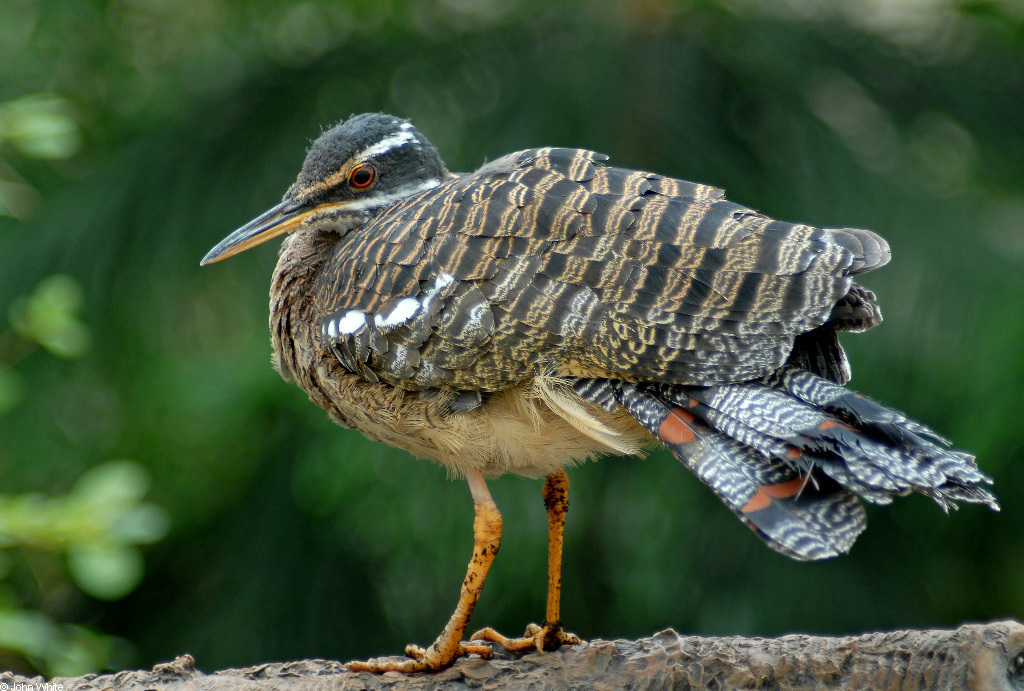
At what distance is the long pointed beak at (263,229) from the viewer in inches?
119

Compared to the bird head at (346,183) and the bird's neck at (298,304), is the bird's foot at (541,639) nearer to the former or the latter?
the bird's neck at (298,304)

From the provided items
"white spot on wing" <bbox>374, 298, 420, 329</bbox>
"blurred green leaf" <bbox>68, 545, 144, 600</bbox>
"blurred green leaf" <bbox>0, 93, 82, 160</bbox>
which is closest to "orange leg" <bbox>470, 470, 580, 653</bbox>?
"white spot on wing" <bbox>374, 298, 420, 329</bbox>

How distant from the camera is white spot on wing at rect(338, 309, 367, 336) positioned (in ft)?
8.64

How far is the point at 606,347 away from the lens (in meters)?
2.33

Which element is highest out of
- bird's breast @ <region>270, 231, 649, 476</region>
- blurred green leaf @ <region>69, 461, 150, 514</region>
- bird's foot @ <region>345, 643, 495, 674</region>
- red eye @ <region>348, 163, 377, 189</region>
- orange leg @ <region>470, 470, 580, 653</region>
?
red eye @ <region>348, 163, 377, 189</region>

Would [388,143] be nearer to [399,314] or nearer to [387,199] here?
[387,199]

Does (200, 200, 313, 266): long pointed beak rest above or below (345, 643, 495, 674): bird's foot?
above

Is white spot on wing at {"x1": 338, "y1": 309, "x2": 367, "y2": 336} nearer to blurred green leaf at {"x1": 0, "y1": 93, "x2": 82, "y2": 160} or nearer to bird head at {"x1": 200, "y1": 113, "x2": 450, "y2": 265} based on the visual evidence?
bird head at {"x1": 200, "y1": 113, "x2": 450, "y2": 265}

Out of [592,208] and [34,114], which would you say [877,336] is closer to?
[592,208]

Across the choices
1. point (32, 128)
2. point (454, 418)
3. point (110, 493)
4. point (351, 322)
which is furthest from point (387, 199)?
point (110, 493)

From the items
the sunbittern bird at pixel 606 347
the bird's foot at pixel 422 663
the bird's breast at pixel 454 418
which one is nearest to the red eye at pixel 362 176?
the sunbittern bird at pixel 606 347

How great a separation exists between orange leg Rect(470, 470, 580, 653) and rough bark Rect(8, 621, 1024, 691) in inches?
2.9

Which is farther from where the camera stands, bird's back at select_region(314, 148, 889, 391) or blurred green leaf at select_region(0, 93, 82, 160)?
blurred green leaf at select_region(0, 93, 82, 160)

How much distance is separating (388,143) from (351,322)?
743 mm
